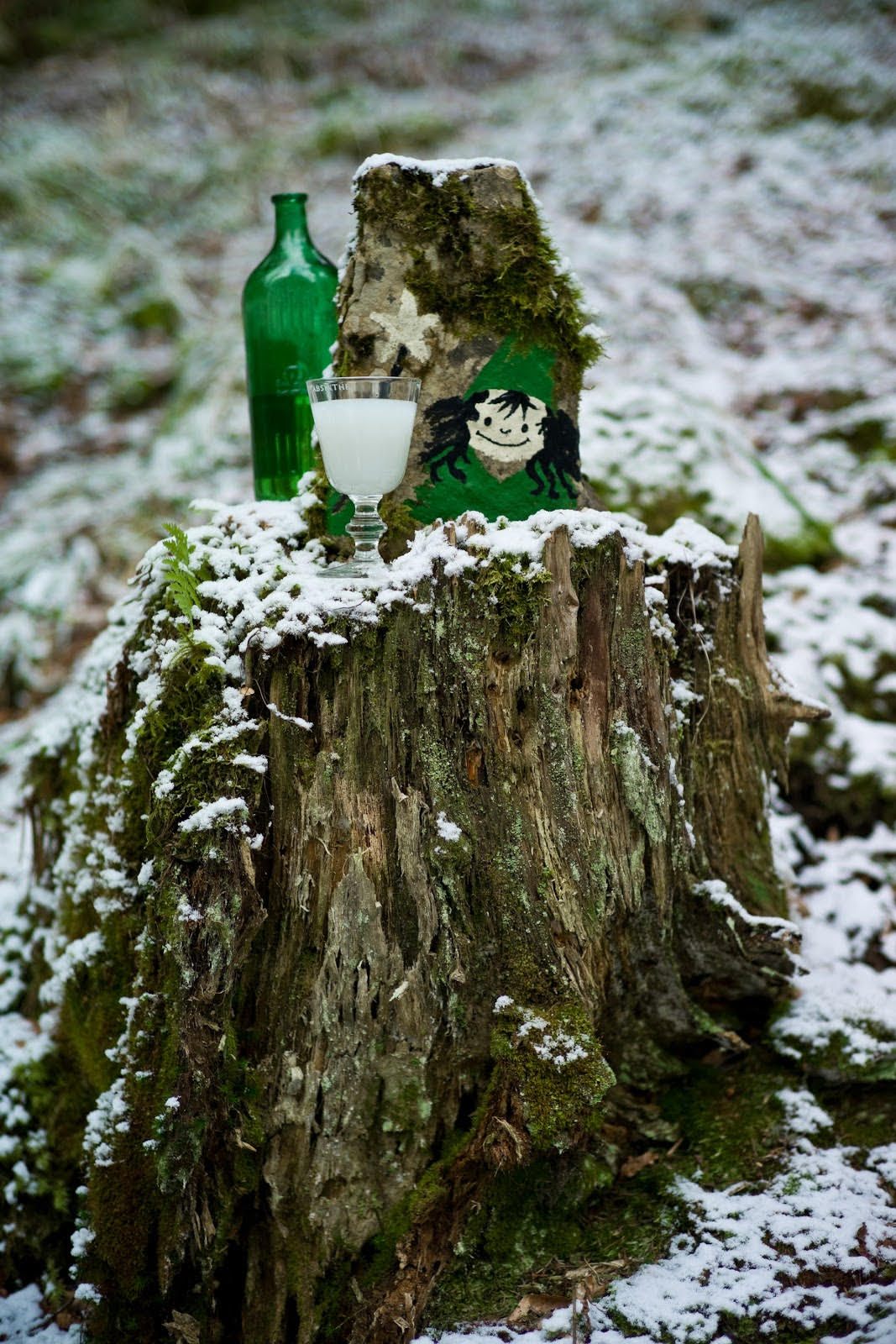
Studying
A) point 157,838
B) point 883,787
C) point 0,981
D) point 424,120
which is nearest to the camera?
point 157,838

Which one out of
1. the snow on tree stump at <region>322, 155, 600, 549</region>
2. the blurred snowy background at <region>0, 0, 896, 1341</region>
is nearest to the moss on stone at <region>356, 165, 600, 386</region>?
the snow on tree stump at <region>322, 155, 600, 549</region>

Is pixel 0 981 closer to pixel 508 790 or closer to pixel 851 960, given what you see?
pixel 508 790

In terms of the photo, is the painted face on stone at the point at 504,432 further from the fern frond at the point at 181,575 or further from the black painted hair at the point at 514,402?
the fern frond at the point at 181,575

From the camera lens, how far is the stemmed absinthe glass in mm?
2064

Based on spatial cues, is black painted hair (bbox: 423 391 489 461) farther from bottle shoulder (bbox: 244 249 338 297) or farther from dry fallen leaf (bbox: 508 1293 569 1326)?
dry fallen leaf (bbox: 508 1293 569 1326)

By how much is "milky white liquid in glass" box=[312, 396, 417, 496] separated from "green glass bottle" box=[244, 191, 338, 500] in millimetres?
568

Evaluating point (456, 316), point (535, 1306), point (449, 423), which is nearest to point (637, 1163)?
point (535, 1306)

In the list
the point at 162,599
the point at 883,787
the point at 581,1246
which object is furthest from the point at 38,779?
the point at 883,787

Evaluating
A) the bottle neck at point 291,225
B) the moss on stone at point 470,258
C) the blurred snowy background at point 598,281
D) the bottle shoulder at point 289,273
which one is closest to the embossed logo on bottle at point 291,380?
the bottle shoulder at point 289,273

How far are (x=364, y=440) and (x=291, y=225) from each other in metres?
1.04

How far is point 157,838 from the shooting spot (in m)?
2.08

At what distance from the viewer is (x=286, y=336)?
271cm

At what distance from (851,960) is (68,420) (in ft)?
21.5

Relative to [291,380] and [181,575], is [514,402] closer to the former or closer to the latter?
[291,380]
